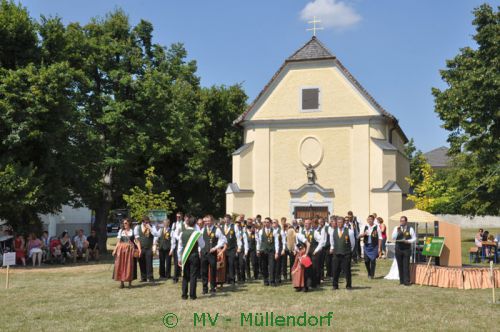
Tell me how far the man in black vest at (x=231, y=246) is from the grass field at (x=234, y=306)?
24.1 inches

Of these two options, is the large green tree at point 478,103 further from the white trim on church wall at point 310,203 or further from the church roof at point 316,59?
the white trim on church wall at point 310,203

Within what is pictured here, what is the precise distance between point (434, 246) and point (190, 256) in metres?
7.29

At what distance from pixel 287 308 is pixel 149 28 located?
24.9 meters

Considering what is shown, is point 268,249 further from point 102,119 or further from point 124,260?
point 102,119

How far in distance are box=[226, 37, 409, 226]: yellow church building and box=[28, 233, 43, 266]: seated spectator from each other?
10.6m

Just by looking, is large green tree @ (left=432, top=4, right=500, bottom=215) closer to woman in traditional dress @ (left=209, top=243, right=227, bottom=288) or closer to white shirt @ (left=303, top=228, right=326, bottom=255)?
white shirt @ (left=303, top=228, right=326, bottom=255)

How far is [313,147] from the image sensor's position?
1156 inches

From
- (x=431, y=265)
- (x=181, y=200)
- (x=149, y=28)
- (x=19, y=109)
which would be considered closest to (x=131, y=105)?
(x=149, y=28)

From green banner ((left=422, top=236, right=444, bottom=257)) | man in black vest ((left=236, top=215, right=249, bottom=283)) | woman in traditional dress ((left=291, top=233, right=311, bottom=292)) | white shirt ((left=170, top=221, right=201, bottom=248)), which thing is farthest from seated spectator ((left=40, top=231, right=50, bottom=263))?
green banner ((left=422, top=236, right=444, bottom=257))

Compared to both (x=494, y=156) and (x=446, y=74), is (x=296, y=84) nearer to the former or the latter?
(x=446, y=74)

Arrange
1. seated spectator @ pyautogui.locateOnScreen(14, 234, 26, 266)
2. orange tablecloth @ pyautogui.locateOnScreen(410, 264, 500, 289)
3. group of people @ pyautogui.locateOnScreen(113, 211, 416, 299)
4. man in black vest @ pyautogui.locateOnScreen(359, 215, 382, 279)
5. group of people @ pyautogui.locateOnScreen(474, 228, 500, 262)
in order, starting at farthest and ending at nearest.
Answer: group of people @ pyautogui.locateOnScreen(474, 228, 500, 262) < seated spectator @ pyautogui.locateOnScreen(14, 234, 26, 266) < man in black vest @ pyautogui.locateOnScreen(359, 215, 382, 279) < orange tablecloth @ pyautogui.locateOnScreen(410, 264, 500, 289) < group of people @ pyautogui.locateOnScreen(113, 211, 416, 299)

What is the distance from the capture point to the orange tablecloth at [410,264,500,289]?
47.2 ft

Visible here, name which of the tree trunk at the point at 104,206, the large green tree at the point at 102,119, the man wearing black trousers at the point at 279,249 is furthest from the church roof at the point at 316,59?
the man wearing black trousers at the point at 279,249

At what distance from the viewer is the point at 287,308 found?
37.9 ft
